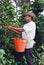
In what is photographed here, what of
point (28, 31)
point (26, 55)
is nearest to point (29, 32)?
point (28, 31)

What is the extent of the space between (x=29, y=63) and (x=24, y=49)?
0.40 m

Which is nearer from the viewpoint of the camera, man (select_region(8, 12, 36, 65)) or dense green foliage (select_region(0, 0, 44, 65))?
man (select_region(8, 12, 36, 65))

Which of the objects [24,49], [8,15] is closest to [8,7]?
[8,15]

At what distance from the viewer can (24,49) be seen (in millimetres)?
7203

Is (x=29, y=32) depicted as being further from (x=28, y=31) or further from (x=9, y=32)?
(x=9, y=32)

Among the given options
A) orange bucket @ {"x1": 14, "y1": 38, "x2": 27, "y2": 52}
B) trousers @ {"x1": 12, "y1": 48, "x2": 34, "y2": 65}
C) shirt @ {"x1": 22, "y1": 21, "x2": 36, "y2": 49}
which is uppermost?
shirt @ {"x1": 22, "y1": 21, "x2": 36, "y2": 49}

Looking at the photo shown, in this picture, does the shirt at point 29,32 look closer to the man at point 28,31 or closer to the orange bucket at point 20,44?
the man at point 28,31

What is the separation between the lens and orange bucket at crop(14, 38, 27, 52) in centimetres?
697

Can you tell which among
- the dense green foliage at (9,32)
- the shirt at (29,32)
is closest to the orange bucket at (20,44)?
the shirt at (29,32)

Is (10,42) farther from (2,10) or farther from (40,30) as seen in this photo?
(40,30)

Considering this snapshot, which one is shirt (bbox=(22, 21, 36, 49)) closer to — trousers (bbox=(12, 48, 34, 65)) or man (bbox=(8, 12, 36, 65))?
man (bbox=(8, 12, 36, 65))

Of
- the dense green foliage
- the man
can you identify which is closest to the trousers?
the man

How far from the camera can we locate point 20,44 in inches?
276

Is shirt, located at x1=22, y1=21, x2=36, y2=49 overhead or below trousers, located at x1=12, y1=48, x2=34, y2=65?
overhead
